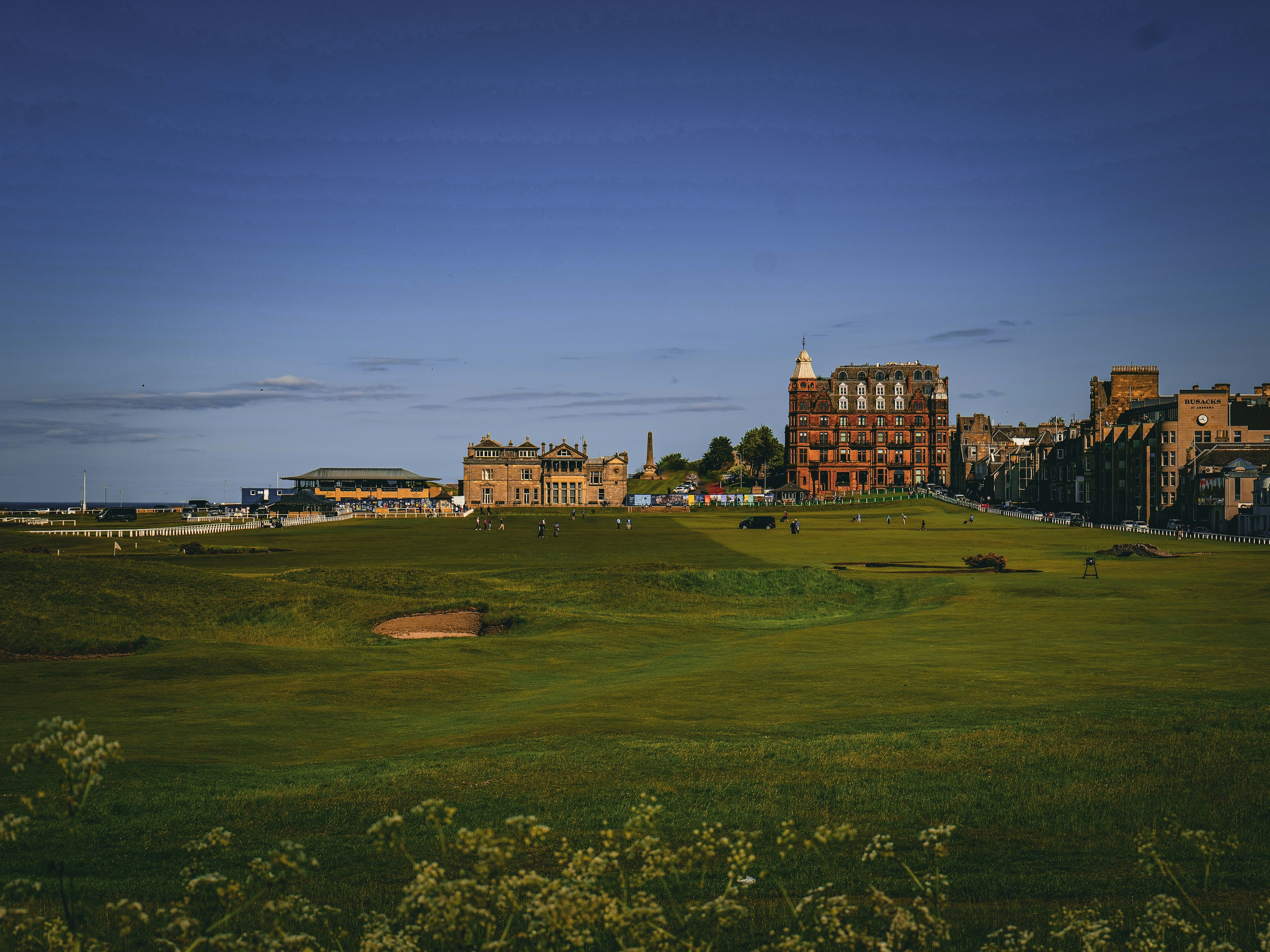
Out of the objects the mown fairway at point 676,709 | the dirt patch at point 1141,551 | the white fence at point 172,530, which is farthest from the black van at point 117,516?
the dirt patch at point 1141,551

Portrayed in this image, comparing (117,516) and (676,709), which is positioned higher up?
(117,516)

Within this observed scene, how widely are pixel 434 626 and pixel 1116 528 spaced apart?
3945 inches

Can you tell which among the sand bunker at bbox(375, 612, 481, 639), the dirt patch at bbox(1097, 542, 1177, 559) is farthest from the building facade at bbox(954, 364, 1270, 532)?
the sand bunker at bbox(375, 612, 481, 639)

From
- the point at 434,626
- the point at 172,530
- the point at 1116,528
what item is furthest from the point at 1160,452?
the point at 172,530

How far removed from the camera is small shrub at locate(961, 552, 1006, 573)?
68.7 meters

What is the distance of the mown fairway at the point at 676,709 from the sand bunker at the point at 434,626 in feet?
3.28

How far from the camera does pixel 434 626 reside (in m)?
44.8

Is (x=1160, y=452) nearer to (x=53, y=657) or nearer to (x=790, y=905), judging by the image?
(x=53, y=657)

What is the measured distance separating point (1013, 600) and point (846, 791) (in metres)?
39.2

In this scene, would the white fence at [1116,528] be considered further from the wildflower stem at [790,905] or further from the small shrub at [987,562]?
the wildflower stem at [790,905]

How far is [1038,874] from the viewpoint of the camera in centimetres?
1185

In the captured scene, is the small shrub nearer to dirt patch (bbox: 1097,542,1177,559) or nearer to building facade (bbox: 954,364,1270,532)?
dirt patch (bbox: 1097,542,1177,559)

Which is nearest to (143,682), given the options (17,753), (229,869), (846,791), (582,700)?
(582,700)

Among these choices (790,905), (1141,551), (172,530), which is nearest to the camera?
(790,905)
